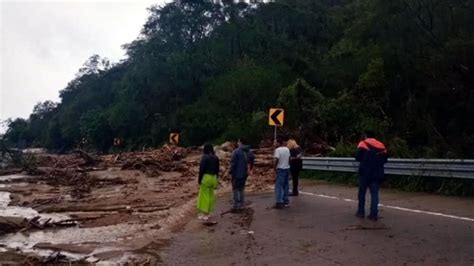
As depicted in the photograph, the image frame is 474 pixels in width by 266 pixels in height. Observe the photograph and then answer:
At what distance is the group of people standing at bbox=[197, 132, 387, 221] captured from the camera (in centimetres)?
1120

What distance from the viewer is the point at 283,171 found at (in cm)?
Result: 1368

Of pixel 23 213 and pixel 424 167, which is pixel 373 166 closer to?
pixel 424 167

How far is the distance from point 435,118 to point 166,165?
15.1m

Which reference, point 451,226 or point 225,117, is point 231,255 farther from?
point 225,117

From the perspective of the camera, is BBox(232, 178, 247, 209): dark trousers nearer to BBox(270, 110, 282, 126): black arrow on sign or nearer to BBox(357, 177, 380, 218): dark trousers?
BBox(357, 177, 380, 218): dark trousers

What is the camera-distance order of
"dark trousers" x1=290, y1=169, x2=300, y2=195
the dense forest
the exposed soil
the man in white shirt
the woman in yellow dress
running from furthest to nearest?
the dense forest, "dark trousers" x1=290, y1=169, x2=300, y2=195, the man in white shirt, the woman in yellow dress, the exposed soil

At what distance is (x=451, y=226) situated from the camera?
10.1 meters

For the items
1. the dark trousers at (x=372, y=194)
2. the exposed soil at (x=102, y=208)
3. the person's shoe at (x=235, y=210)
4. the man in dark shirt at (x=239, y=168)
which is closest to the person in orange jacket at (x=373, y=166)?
the dark trousers at (x=372, y=194)

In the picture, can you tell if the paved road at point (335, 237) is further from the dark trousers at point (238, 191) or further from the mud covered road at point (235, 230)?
the dark trousers at point (238, 191)

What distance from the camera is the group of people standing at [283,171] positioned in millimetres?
11195

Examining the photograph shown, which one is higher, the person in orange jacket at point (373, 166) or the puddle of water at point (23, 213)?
the person in orange jacket at point (373, 166)

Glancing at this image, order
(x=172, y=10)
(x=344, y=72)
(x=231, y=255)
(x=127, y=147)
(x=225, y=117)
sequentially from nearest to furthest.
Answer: (x=231, y=255) < (x=344, y=72) < (x=225, y=117) < (x=127, y=147) < (x=172, y=10)

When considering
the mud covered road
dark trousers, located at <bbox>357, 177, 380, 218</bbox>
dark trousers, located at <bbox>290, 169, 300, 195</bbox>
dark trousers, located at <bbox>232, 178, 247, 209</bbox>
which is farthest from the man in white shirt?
dark trousers, located at <bbox>357, 177, 380, 218</bbox>

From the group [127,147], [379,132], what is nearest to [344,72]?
[379,132]
